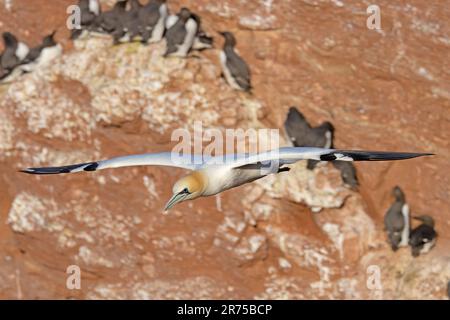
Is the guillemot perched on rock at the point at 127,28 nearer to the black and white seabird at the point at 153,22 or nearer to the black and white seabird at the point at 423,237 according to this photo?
the black and white seabird at the point at 153,22

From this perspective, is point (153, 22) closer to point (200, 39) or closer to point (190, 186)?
point (200, 39)

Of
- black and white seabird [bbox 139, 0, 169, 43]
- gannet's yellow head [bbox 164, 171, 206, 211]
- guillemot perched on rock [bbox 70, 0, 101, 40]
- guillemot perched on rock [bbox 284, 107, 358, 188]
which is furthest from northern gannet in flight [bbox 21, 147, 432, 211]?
guillemot perched on rock [bbox 70, 0, 101, 40]

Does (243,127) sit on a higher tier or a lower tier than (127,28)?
lower

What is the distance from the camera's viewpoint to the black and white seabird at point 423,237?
22328 mm

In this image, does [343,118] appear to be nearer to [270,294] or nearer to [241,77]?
[241,77]

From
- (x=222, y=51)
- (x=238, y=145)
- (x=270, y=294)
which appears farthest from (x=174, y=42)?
(x=270, y=294)

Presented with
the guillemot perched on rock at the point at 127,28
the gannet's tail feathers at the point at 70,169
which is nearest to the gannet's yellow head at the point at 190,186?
the gannet's tail feathers at the point at 70,169

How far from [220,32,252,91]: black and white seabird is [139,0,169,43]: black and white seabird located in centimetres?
143

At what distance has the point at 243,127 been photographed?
907 inches

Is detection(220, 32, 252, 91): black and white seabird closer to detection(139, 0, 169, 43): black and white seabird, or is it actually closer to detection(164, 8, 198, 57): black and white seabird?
detection(164, 8, 198, 57): black and white seabird

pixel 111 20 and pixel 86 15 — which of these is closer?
pixel 111 20

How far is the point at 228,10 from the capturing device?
76.2 ft

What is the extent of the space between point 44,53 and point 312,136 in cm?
616

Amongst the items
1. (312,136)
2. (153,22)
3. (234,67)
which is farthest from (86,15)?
(312,136)
